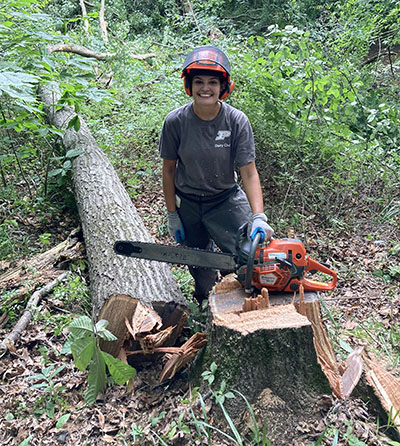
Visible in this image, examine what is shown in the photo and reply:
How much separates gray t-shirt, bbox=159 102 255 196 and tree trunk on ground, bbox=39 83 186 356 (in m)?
0.89

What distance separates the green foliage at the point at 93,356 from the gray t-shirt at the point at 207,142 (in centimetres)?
138

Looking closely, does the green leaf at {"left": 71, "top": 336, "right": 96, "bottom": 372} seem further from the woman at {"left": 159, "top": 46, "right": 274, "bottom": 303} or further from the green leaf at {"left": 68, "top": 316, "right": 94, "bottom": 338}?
the woman at {"left": 159, "top": 46, "right": 274, "bottom": 303}

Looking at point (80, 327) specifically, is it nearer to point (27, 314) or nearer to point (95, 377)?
point (95, 377)

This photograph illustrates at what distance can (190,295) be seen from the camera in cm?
354

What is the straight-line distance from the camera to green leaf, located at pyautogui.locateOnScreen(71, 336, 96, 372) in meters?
2.00

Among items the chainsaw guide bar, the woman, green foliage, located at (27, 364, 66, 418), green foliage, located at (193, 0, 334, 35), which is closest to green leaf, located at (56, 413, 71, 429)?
green foliage, located at (27, 364, 66, 418)

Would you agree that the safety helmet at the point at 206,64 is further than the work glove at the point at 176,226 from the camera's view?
No

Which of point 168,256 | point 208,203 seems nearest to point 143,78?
point 208,203

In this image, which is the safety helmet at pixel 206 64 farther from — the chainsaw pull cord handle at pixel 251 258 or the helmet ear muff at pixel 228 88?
the chainsaw pull cord handle at pixel 251 258

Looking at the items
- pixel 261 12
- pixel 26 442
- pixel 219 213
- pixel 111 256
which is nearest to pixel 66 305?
pixel 111 256

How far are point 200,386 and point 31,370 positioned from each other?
1.25 metres

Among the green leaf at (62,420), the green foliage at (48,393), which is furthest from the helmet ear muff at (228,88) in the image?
the green leaf at (62,420)

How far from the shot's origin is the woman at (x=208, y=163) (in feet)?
8.35

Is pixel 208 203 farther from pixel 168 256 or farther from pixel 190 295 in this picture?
pixel 190 295
